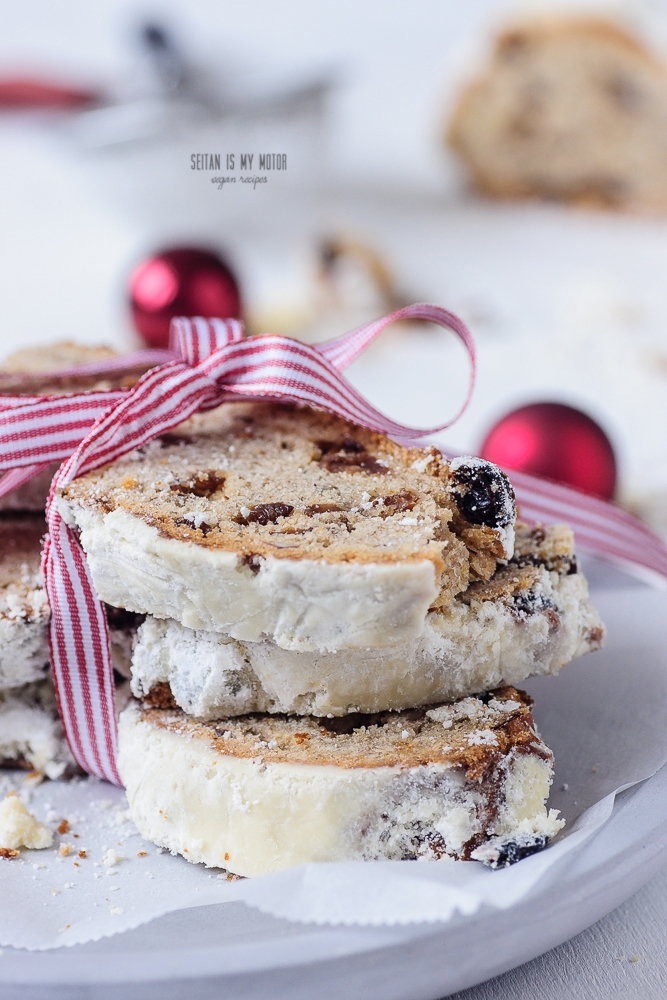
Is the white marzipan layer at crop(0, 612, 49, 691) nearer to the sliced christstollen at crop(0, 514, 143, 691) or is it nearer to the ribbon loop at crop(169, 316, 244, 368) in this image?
the sliced christstollen at crop(0, 514, 143, 691)

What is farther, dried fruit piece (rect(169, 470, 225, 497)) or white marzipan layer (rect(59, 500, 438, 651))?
dried fruit piece (rect(169, 470, 225, 497))

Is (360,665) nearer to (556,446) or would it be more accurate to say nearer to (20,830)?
(20,830)

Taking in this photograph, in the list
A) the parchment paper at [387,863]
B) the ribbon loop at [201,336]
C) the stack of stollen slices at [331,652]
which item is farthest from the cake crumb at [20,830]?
the ribbon loop at [201,336]

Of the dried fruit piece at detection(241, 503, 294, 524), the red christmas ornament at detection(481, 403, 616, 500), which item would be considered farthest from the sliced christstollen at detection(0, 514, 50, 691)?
the red christmas ornament at detection(481, 403, 616, 500)

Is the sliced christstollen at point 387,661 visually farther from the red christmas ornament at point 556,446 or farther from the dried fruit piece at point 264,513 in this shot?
the red christmas ornament at point 556,446

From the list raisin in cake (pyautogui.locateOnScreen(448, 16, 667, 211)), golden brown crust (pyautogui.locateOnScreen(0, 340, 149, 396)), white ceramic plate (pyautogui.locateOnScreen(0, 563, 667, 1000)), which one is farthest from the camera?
raisin in cake (pyautogui.locateOnScreen(448, 16, 667, 211))

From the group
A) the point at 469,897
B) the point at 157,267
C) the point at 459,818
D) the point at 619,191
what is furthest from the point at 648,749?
the point at 619,191
